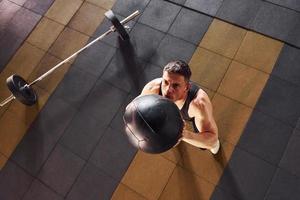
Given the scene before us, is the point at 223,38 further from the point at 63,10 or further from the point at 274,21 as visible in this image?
the point at 63,10

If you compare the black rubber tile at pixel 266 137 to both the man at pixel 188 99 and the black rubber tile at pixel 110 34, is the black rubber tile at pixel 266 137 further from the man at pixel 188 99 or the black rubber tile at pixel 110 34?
the black rubber tile at pixel 110 34

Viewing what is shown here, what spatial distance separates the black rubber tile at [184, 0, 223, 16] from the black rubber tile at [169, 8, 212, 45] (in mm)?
80

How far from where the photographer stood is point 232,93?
14.0 ft

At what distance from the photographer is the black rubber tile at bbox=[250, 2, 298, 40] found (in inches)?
176

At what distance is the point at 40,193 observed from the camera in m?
4.31

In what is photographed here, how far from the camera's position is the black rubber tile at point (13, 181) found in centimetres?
440

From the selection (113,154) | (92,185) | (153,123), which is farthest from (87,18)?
(153,123)

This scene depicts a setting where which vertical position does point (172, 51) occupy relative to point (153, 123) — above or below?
above

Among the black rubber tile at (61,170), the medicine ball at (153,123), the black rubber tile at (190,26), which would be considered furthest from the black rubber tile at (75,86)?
the medicine ball at (153,123)

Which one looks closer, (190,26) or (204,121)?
(204,121)

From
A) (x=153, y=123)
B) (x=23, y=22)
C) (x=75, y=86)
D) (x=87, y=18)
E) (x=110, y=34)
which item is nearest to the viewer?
(x=153, y=123)

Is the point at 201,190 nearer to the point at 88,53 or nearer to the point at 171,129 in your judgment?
the point at 171,129

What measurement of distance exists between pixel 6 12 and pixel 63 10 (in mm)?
1089

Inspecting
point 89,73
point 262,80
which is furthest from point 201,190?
point 89,73
